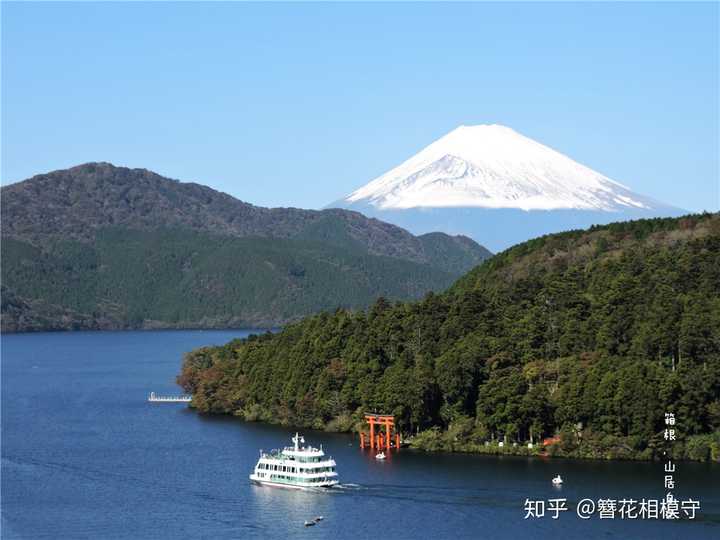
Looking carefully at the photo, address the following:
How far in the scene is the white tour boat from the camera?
65438mm

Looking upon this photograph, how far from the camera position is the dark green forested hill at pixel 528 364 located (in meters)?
72.4

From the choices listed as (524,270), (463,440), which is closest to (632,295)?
(463,440)

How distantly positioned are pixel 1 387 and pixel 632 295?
6586 centimetres

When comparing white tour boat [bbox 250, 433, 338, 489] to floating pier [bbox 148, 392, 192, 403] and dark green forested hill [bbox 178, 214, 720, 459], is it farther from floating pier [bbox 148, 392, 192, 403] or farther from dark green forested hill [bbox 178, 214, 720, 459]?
floating pier [bbox 148, 392, 192, 403]

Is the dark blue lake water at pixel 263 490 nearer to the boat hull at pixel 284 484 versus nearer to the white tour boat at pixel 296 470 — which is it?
the boat hull at pixel 284 484

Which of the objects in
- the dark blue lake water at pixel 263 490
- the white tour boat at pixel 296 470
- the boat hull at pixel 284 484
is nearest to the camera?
the dark blue lake water at pixel 263 490

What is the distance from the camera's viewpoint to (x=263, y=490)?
6594 cm

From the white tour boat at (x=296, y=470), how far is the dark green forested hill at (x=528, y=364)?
39.2 ft

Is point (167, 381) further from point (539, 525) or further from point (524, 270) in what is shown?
point (539, 525)

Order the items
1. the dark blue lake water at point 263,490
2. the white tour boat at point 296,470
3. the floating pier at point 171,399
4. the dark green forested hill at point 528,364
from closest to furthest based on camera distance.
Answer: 1. the dark blue lake water at point 263,490
2. the white tour boat at point 296,470
3. the dark green forested hill at point 528,364
4. the floating pier at point 171,399

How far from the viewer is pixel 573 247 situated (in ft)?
364

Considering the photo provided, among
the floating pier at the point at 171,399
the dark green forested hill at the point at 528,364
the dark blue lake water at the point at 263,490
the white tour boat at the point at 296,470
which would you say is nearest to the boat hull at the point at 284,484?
the white tour boat at the point at 296,470

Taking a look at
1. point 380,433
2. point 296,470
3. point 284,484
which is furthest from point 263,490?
point 380,433

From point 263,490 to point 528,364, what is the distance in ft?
66.3
